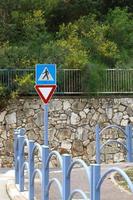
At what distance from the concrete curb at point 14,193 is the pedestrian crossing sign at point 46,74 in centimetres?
228

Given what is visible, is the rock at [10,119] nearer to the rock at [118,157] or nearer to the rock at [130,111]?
the rock at [118,157]

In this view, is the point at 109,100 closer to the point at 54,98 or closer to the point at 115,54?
the point at 54,98

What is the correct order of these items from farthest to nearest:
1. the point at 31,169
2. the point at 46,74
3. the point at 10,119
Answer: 1. the point at 10,119
2. the point at 46,74
3. the point at 31,169

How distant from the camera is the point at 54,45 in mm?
22656

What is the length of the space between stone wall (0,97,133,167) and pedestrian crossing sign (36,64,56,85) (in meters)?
8.13

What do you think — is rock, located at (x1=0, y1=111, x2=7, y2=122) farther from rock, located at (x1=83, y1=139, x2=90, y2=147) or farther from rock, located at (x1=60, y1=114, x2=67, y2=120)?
rock, located at (x1=83, y1=139, x2=90, y2=147)

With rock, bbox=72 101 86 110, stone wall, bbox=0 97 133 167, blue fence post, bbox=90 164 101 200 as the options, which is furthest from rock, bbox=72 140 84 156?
blue fence post, bbox=90 164 101 200

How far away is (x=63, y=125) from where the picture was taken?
20.9 metres

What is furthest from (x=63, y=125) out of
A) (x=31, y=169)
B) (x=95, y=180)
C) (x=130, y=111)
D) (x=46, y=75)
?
(x=95, y=180)

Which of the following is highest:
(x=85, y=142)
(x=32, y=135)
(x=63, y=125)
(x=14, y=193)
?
(x=63, y=125)

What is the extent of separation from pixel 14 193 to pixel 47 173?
1.87 metres

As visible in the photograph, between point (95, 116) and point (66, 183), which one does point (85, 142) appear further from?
point (66, 183)

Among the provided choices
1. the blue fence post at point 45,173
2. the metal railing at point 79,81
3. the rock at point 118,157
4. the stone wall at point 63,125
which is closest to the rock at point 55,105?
the stone wall at point 63,125

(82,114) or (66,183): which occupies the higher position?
(82,114)
